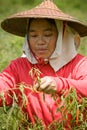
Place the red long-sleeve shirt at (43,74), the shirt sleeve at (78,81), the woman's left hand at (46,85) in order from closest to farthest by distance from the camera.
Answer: the woman's left hand at (46,85) → the shirt sleeve at (78,81) → the red long-sleeve shirt at (43,74)

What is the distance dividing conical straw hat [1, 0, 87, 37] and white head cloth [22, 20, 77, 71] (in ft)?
0.24

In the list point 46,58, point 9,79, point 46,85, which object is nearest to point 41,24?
point 46,58

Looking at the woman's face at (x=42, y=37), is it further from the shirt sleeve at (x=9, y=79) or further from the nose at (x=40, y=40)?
the shirt sleeve at (x=9, y=79)

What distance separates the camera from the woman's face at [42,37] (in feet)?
12.9

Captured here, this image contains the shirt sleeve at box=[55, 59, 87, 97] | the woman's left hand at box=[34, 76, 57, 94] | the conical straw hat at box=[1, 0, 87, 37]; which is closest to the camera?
the woman's left hand at box=[34, 76, 57, 94]

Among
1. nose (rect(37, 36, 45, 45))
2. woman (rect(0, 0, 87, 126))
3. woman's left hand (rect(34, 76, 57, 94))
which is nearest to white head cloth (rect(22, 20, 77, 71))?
woman (rect(0, 0, 87, 126))

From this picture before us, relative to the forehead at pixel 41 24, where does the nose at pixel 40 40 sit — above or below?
below

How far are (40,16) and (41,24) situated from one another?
0.08 m

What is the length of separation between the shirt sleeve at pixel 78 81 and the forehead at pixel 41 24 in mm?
295

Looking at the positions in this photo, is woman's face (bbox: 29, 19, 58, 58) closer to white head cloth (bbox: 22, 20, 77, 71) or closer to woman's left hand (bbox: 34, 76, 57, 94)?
white head cloth (bbox: 22, 20, 77, 71)

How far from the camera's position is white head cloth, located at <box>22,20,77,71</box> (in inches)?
158

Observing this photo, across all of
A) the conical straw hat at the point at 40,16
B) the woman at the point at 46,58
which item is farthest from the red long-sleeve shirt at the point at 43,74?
the conical straw hat at the point at 40,16

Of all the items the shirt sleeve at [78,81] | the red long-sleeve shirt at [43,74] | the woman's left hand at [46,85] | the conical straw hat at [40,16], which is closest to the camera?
the woman's left hand at [46,85]

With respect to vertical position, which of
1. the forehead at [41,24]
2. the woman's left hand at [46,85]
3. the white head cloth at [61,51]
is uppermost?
the forehead at [41,24]
